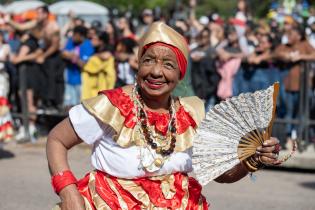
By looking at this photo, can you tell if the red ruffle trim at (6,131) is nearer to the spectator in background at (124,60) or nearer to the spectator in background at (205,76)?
the spectator in background at (124,60)

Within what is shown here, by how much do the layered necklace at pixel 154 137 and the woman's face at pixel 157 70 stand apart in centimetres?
12

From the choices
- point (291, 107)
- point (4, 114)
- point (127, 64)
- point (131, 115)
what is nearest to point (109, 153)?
point (131, 115)

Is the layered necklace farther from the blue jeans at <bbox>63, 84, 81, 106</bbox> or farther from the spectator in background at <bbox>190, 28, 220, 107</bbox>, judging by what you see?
the blue jeans at <bbox>63, 84, 81, 106</bbox>

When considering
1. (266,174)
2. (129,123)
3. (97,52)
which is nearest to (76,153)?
(97,52)

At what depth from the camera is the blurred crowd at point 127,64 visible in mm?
10453

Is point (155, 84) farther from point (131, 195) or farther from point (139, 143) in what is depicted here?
point (131, 195)

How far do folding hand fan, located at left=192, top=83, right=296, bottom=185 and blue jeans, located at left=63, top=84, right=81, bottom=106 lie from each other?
8.45m

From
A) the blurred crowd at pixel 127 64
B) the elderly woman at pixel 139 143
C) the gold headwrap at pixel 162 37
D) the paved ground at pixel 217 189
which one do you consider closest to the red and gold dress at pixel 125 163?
the elderly woman at pixel 139 143

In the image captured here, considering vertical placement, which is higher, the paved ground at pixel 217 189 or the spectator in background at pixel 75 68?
the spectator in background at pixel 75 68

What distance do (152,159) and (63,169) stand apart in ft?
1.39

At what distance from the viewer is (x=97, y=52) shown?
459 inches

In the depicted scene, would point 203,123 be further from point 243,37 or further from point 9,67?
point 243,37

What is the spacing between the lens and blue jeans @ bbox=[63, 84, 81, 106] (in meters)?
12.0

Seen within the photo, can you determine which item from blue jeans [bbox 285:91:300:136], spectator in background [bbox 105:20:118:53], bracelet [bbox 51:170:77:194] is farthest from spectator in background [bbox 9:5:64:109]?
bracelet [bbox 51:170:77:194]
